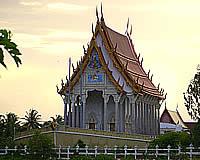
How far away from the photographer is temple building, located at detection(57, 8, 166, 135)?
200 feet

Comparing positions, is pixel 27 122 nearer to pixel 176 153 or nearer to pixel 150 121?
pixel 150 121

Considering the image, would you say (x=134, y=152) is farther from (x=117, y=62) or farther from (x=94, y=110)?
(x=94, y=110)

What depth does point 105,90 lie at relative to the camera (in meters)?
61.2

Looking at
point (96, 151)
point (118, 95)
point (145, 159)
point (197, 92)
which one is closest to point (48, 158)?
point (96, 151)

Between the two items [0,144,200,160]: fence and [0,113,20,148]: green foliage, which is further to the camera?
[0,113,20,148]: green foliage

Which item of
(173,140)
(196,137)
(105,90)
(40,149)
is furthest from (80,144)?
(105,90)

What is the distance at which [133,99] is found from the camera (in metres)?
60.8

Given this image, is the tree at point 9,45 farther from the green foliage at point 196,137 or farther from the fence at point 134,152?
the green foliage at point 196,137

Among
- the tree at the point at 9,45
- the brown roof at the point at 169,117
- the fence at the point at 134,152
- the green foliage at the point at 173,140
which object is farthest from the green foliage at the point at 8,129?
the tree at the point at 9,45

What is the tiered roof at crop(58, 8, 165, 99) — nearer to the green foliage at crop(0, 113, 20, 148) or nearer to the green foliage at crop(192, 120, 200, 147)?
the green foliage at crop(0, 113, 20, 148)

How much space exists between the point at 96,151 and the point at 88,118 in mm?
28776

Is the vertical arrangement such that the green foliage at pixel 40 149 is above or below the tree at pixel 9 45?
below

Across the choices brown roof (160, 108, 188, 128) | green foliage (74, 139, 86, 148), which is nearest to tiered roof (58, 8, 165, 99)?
green foliage (74, 139, 86, 148)

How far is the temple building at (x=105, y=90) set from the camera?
6081cm
